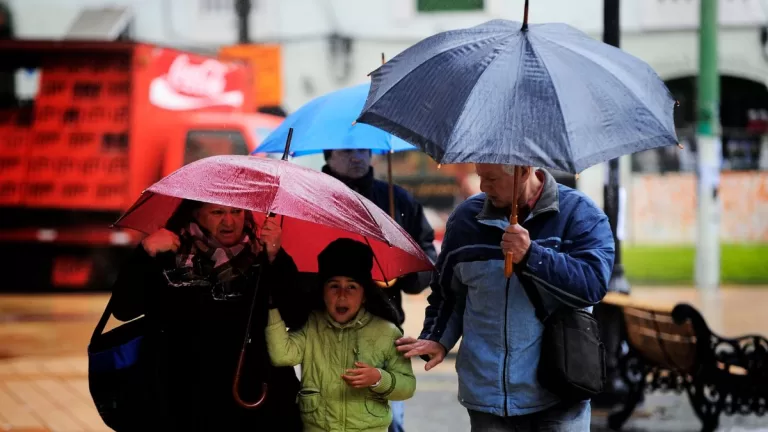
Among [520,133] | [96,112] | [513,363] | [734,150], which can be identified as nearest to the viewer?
[520,133]

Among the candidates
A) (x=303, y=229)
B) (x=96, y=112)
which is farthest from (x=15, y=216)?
(x=303, y=229)

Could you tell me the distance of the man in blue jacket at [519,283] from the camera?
11.4 feet

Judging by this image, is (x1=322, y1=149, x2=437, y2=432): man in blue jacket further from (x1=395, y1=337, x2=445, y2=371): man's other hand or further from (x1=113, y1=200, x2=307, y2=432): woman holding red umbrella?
(x1=113, y1=200, x2=307, y2=432): woman holding red umbrella

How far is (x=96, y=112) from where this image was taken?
1410cm

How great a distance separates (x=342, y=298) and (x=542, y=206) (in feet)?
2.42

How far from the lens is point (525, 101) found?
131 inches

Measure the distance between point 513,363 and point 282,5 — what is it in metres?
16.3

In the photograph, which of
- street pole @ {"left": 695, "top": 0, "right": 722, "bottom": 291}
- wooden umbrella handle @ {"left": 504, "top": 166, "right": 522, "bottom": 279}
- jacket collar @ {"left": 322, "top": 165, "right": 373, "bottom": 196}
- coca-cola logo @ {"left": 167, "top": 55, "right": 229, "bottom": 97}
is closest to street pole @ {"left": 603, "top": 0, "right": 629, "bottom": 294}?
jacket collar @ {"left": 322, "top": 165, "right": 373, "bottom": 196}

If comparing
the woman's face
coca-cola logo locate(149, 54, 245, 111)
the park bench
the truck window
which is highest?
coca-cola logo locate(149, 54, 245, 111)

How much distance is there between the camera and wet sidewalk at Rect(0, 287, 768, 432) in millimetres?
7281

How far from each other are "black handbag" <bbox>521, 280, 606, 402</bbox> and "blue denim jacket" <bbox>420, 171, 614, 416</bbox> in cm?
3

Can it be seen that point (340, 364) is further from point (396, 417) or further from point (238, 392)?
point (396, 417)

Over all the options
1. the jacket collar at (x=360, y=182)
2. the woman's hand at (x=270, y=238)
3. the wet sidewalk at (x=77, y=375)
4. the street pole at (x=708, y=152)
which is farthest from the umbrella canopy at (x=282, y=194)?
the street pole at (x=708, y=152)

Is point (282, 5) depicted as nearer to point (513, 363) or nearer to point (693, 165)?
point (693, 165)
